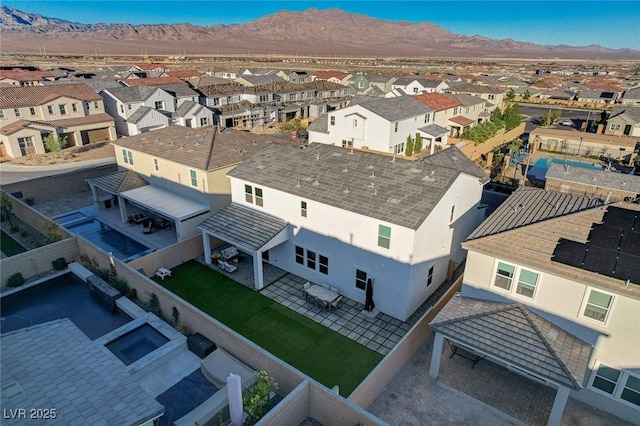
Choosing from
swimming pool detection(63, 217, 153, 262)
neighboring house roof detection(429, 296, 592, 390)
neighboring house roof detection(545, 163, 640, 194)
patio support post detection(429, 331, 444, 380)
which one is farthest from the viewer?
neighboring house roof detection(545, 163, 640, 194)

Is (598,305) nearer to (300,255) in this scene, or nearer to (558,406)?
(558,406)

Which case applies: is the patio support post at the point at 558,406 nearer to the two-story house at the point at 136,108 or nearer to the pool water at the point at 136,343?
the pool water at the point at 136,343

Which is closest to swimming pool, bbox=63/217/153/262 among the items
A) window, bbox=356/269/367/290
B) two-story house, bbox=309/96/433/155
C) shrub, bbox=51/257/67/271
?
shrub, bbox=51/257/67/271

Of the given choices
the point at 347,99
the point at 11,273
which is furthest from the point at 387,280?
the point at 347,99

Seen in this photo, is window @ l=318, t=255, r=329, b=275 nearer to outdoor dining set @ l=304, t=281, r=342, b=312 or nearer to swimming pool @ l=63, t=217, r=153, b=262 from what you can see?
outdoor dining set @ l=304, t=281, r=342, b=312

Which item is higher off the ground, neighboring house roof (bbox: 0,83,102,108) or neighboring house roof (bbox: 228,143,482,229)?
neighboring house roof (bbox: 0,83,102,108)

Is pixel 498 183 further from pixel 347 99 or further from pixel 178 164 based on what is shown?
pixel 347 99
